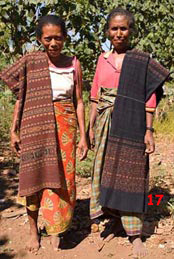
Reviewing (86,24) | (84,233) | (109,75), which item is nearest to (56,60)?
(109,75)

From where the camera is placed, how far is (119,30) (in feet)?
8.83

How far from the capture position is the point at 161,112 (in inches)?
302

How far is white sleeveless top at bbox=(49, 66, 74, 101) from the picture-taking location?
110 inches

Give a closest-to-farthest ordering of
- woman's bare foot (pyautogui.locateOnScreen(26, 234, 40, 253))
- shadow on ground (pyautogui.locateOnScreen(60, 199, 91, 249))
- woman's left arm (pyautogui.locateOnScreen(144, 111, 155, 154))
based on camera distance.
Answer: woman's left arm (pyautogui.locateOnScreen(144, 111, 155, 154)) < woman's bare foot (pyautogui.locateOnScreen(26, 234, 40, 253)) < shadow on ground (pyautogui.locateOnScreen(60, 199, 91, 249))

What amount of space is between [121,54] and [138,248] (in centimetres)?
147

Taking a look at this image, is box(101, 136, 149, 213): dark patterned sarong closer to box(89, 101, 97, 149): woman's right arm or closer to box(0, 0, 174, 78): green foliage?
box(89, 101, 97, 149): woman's right arm

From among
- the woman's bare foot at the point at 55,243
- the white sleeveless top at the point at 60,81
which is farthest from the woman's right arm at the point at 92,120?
the woman's bare foot at the point at 55,243

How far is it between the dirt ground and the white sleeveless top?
124 centimetres

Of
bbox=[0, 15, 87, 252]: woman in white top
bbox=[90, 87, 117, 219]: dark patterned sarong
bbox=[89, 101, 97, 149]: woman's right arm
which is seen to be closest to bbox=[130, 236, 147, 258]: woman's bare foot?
bbox=[90, 87, 117, 219]: dark patterned sarong

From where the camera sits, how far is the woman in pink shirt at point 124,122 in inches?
108

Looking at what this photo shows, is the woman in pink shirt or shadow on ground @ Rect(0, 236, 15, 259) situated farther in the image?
shadow on ground @ Rect(0, 236, 15, 259)

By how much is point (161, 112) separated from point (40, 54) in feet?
17.0

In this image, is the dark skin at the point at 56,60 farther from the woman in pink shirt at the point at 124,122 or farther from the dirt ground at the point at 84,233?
the dirt ground at the point at 84,233

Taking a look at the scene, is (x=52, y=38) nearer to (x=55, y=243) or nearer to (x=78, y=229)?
(x=55, y=243)
